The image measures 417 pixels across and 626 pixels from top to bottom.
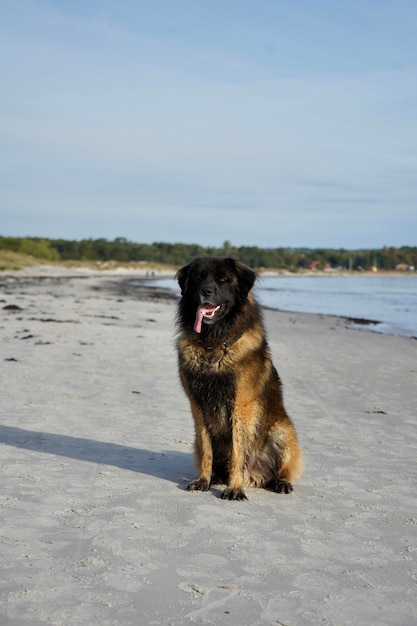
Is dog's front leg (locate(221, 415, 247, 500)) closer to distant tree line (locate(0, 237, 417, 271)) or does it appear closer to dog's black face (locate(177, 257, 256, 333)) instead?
dog's black face (locate(177, 257, 256, 333))

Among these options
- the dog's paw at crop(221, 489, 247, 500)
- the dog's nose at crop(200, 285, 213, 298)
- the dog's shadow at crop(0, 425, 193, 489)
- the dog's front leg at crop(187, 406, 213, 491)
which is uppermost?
the dog's nose at crop(200, 285, 213, 298)

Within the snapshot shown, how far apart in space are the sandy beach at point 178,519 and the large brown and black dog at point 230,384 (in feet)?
0.64

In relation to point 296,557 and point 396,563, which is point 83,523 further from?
point 396,563

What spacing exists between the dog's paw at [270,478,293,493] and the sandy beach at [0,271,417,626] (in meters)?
0.07

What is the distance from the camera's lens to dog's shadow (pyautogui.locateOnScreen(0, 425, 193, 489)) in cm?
554

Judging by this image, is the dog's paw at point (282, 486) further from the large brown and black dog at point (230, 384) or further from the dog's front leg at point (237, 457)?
the dog's front leg at point (237, 457)

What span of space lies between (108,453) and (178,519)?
1786 mm

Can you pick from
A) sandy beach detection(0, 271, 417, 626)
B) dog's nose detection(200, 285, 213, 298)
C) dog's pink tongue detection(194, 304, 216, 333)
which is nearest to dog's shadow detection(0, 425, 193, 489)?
sandy beach detection(0, 271, 417, 626)

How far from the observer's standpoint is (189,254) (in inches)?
5487

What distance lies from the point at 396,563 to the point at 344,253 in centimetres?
18574

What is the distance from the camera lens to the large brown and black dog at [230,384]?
16.3ft

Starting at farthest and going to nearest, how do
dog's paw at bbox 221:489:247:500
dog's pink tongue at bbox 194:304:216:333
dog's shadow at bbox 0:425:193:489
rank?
dog's shadow at bbox 0:425:193:489, dog's pink tongue at bbox 194:304:216:333, dog's paw at bbox 221:489:247:500

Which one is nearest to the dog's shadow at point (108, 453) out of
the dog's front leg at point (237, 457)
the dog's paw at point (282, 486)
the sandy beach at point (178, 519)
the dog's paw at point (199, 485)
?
the sandy beach at point (178, 519)

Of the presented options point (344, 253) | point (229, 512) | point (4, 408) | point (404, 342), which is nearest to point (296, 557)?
point (229, 512)
